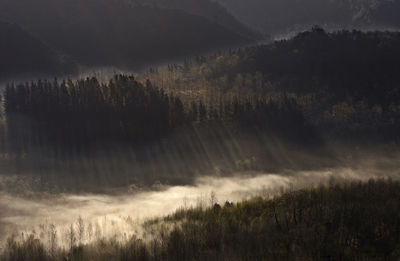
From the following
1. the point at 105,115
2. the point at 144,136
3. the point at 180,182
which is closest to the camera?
the point at 180,182

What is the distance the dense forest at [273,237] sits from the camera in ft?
70.0

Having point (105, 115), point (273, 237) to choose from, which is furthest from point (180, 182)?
point (273, 237)

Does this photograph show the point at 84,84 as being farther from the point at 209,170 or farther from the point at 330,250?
the point at 330,250

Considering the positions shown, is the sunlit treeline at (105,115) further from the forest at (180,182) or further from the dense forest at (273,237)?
the dense forest at (273,237)

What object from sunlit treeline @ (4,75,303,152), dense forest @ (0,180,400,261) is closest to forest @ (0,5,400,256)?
A: dense forest @ (0,180,400,261)

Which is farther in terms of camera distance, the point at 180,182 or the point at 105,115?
the point at 105,115

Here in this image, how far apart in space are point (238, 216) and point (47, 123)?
152110 millimetres

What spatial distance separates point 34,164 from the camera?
137625 mm

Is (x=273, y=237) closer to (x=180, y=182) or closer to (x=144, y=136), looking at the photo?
(x=180, y=182)

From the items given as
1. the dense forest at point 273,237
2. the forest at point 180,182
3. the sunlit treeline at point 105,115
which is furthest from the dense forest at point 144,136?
the dense forest at point 273,237

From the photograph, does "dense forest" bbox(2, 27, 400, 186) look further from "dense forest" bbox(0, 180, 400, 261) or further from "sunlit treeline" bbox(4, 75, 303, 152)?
"dense forest" bbox(0, 180, 400, 261)

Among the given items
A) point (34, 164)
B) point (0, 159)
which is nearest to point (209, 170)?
point (34, 164)

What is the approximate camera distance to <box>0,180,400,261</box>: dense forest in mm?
21344

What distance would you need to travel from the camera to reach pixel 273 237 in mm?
23562
